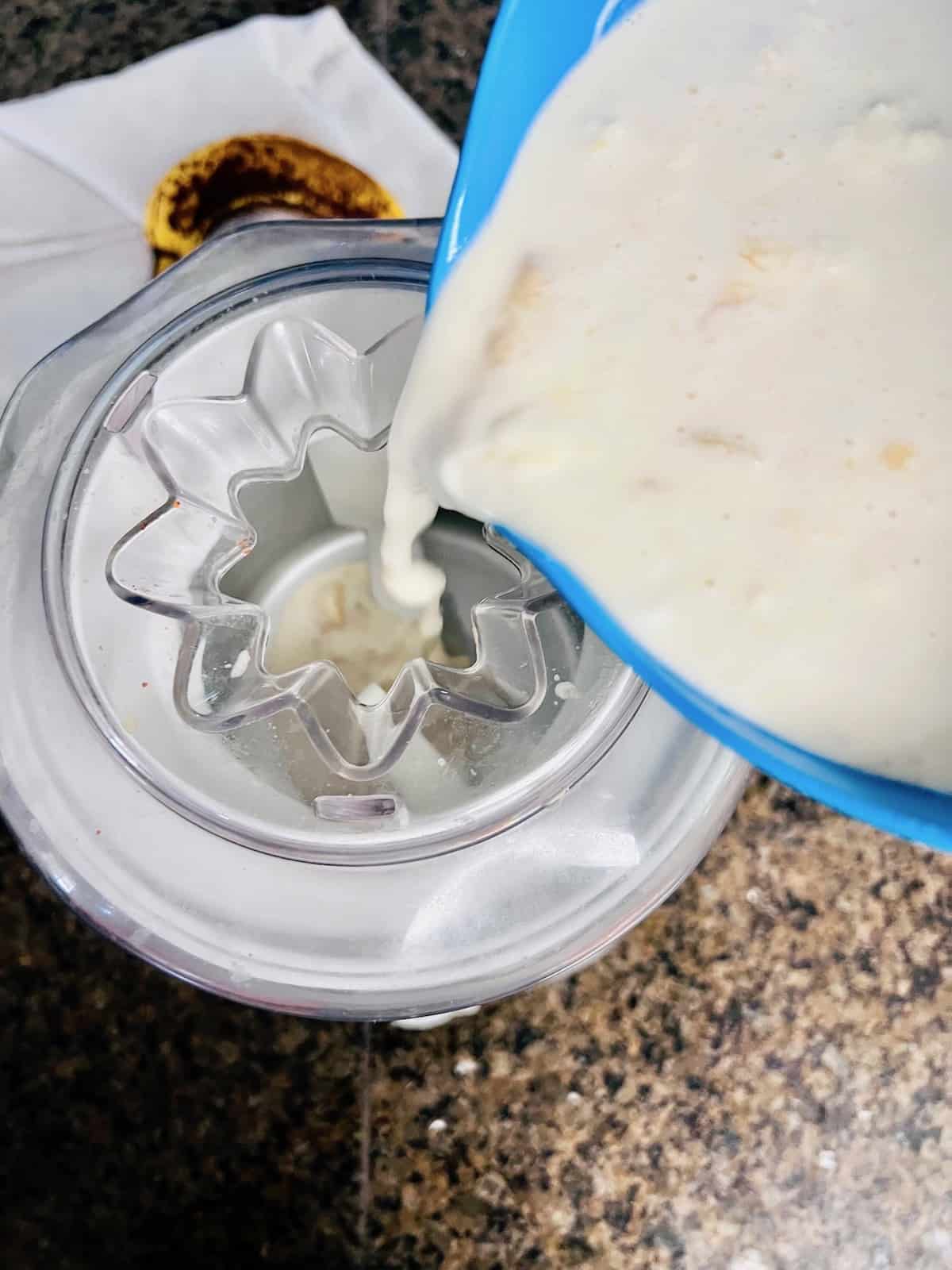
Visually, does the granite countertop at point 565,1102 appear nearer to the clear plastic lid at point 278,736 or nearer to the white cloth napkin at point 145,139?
the clear plastic lid at point 278,736

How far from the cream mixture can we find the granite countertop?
24cm

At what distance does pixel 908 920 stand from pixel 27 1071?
41cm

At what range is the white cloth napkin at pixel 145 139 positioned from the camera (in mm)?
589

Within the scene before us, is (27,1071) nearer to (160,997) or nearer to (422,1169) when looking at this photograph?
(160,997)

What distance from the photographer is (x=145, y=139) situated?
608mm

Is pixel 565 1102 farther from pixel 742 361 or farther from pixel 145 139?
pixel 145 139

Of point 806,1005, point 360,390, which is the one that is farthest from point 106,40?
point 806,1005

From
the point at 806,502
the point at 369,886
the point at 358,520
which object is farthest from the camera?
the point at 358,520

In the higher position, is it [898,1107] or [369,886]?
[369,886]

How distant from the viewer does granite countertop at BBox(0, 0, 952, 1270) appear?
519mm

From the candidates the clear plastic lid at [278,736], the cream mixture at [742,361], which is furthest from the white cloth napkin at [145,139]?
the cream mixture at [742,361]

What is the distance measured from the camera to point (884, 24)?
14.6 inches

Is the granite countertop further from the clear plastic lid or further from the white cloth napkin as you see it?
the white cloth napkin

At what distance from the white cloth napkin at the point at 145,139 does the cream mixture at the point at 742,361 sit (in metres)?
0.25
